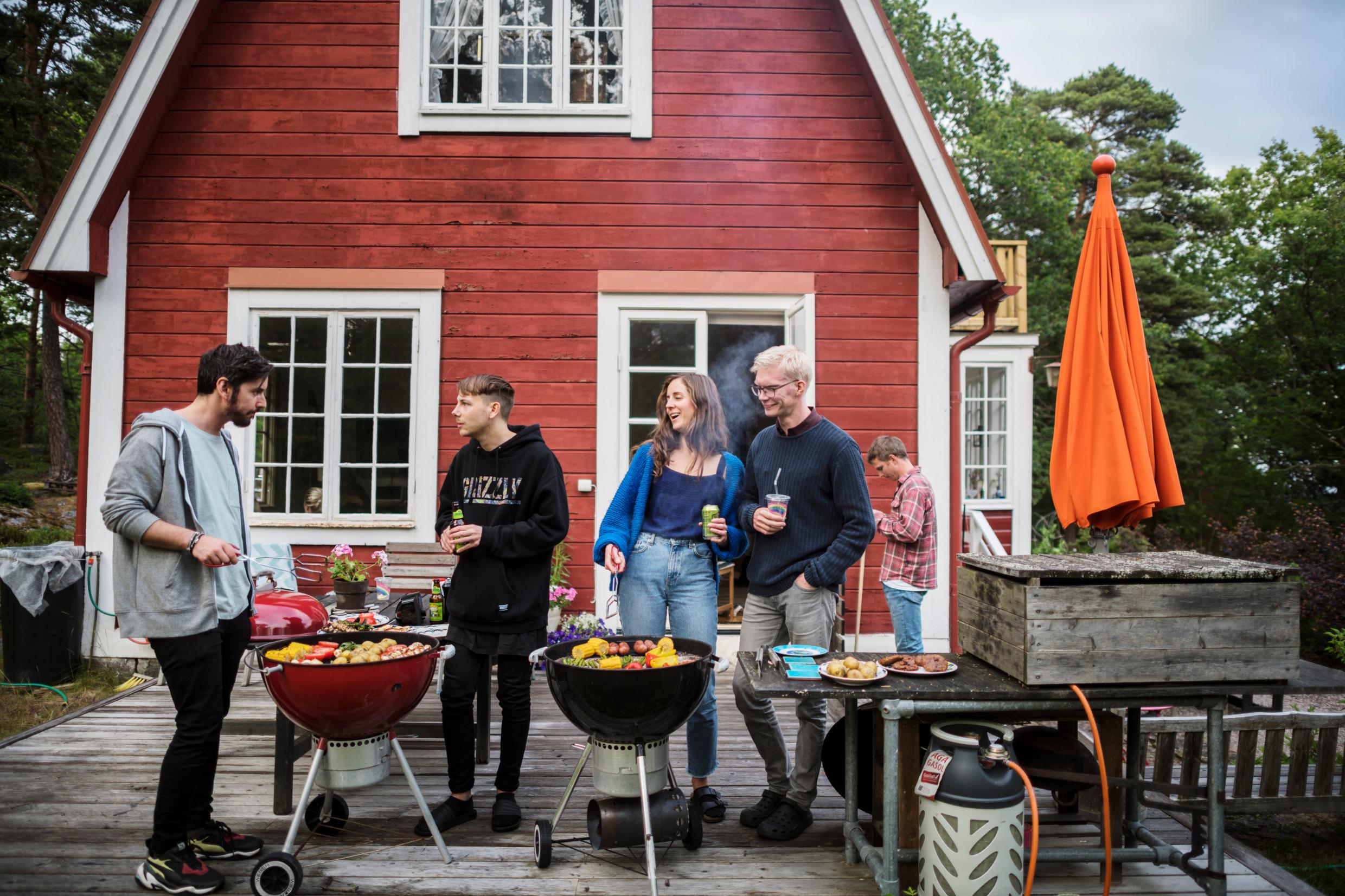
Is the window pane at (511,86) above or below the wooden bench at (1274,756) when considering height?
above

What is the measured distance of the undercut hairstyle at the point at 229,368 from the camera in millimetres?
3080

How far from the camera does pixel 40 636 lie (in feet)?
19.0

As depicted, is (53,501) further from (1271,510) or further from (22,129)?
(1271,510)

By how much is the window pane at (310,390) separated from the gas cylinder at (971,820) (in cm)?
506

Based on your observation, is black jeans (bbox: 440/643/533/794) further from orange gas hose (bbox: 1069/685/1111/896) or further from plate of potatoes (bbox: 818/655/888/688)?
orange gas hose (bbox: 1069/685/1111/896)

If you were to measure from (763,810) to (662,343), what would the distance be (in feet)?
12.0

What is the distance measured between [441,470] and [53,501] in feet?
42.0

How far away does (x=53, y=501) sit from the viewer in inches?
593

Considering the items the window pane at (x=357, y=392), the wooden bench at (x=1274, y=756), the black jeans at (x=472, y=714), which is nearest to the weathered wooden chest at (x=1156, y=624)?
the wooden bench at (x=1274, y=756)

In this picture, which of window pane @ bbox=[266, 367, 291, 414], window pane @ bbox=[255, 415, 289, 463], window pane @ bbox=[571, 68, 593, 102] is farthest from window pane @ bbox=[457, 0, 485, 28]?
window pane @ bbox=[255, 415, 289, 463]

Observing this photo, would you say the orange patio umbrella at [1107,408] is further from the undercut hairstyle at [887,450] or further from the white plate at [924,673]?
the undercut hairstyle at [887,450]

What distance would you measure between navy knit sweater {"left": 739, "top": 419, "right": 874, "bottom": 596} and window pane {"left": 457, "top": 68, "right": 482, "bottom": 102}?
432 centimetres

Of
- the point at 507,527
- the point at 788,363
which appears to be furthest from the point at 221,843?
the point at 788,363

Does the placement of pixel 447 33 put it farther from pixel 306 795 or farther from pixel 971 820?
pixel 971 820
